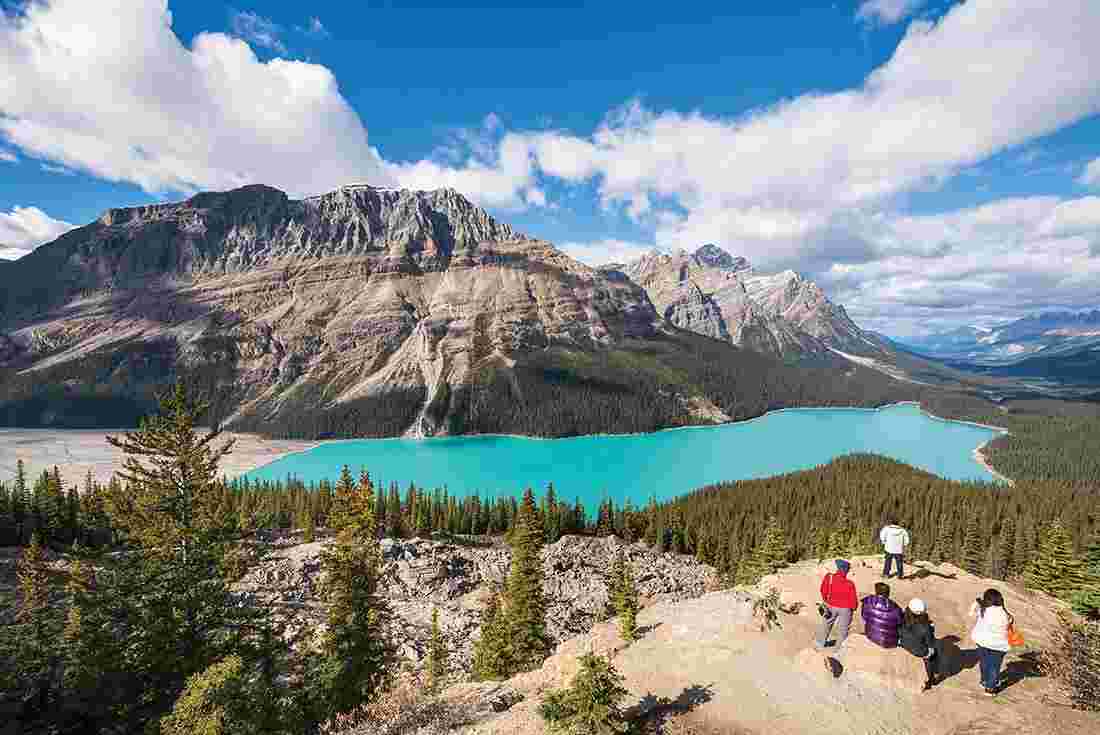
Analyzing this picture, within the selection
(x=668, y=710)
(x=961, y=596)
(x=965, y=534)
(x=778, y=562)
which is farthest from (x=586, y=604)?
(x=965, y=534)

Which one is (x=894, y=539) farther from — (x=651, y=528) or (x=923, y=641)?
(x=651, y=528)

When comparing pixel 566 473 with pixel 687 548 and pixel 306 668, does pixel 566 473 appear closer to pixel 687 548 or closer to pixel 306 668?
pixel 687 548

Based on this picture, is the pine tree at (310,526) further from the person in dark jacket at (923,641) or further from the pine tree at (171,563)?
the person in dark jacket at (923,641)

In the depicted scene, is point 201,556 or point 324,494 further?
point 324,494

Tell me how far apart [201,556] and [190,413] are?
5898 millimetres

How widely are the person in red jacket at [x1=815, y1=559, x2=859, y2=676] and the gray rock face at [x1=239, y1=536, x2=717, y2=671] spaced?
37.1 meters

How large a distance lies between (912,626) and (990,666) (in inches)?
78.9

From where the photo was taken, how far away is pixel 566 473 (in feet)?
586

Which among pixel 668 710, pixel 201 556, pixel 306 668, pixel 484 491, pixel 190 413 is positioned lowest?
pixel 484 491

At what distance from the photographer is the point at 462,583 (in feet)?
222

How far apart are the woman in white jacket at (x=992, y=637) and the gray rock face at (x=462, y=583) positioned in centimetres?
4056

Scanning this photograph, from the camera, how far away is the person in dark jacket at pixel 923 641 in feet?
52.3

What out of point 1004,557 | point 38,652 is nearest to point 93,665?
point 38,652

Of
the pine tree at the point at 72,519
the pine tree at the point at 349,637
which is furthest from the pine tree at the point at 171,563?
the pine tree at the point at 72,519
